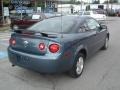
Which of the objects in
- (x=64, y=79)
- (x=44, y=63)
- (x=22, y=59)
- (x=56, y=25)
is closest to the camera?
(x=44, y=63)

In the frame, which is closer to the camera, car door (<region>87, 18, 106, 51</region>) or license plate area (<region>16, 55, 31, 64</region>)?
license plate area (<region>16, 55, 31, 64</region>)

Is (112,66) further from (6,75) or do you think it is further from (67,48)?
(6,75)

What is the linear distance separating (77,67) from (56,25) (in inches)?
49.3

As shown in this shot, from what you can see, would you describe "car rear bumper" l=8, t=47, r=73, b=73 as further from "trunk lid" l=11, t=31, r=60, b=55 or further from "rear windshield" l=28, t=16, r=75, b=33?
"rear windshield" l=28, t=16, r=75, b=33

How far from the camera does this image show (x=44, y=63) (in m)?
4.71

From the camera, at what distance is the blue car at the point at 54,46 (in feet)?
15.6

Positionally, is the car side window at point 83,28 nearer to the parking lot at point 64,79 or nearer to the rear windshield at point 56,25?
the rear windshield at point 56,25

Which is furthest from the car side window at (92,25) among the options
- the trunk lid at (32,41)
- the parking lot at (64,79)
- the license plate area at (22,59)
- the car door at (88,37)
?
the license plate area at (22,59)

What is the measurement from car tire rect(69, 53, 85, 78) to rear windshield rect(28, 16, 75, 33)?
0.75 meters

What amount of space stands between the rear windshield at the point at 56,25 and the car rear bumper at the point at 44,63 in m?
0.95

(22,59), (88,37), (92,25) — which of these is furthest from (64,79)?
(92,25)

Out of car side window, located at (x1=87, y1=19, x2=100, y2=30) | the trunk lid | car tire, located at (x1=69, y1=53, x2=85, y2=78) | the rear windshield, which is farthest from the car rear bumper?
car side window, located at (x1=87, y1=19, x2=100, y2=30)

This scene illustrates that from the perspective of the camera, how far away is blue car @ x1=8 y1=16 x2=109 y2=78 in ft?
15.6

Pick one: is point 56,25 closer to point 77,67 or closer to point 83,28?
point 83,28
